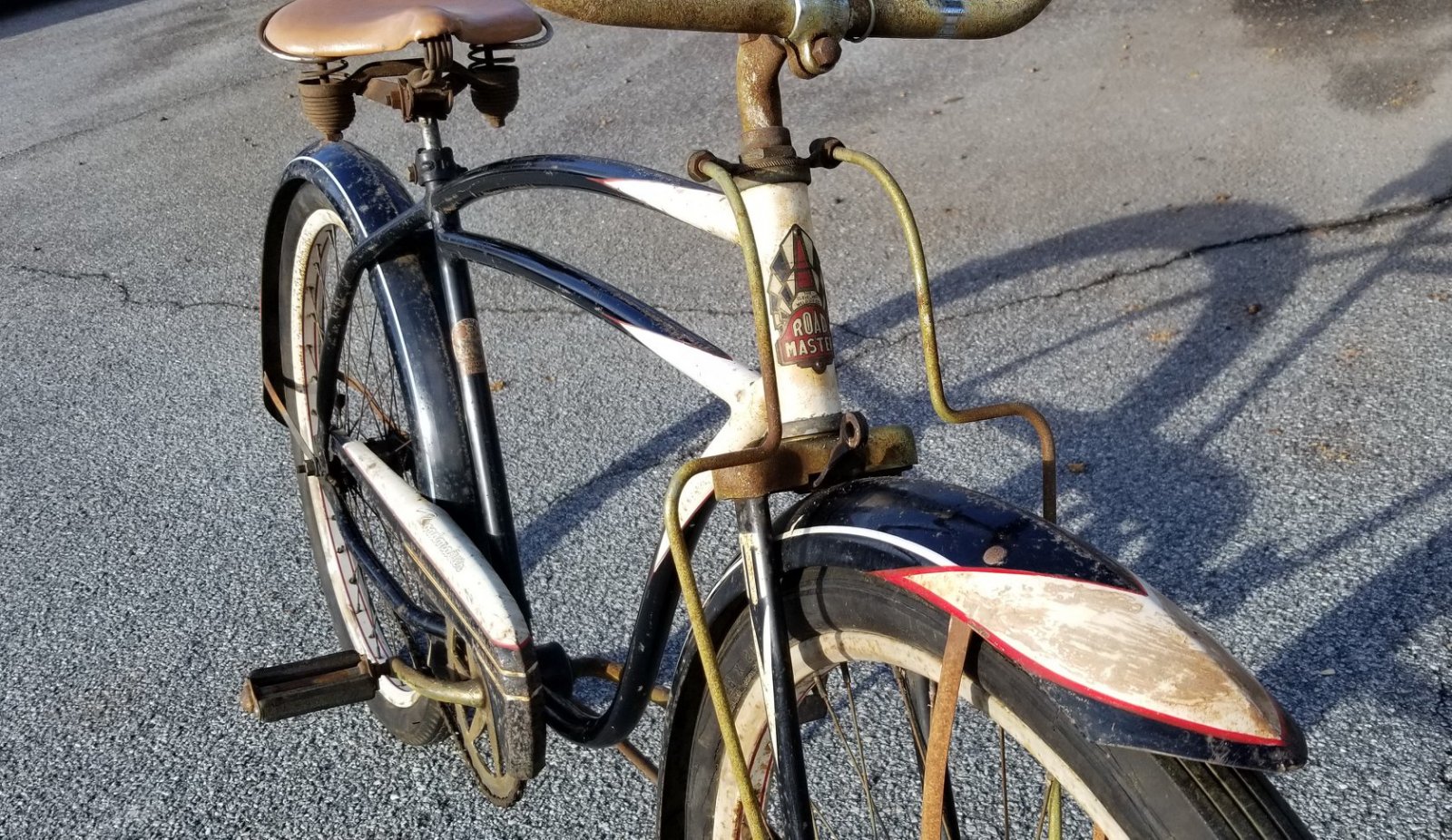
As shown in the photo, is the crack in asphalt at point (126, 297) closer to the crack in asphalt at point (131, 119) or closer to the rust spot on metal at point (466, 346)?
the crack in asphalt at point (131, 119)

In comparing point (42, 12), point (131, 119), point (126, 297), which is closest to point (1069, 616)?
point (126, 297)

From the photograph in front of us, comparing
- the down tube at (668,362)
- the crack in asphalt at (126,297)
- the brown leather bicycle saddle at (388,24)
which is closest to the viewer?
the down tube at (668,362)

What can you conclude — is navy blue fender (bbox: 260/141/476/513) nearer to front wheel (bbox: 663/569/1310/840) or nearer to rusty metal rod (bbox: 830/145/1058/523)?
front wheel (bbox: 663/569/1310/840)

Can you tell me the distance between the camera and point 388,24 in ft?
6.37

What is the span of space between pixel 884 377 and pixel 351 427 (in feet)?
5.74

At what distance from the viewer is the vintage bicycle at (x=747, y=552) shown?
1.13m

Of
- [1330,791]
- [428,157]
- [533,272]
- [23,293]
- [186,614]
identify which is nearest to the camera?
[533,272]

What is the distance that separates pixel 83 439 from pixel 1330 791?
3.65 metres

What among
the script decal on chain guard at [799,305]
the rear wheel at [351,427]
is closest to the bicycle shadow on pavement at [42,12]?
the rear wheel at [351,427]

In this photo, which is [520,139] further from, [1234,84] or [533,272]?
[533,272]

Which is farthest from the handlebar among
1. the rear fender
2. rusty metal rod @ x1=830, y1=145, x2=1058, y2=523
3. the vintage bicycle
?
the rear fender

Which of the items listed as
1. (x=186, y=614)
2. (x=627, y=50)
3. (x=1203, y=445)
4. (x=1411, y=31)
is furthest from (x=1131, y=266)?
(x=627, y=50)

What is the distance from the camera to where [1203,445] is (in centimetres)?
336

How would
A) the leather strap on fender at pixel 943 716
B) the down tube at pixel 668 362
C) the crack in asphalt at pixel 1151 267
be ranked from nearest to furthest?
the leather strap on fender at pixel 943 716, the down tube at pixel 668 362, the crack in asphalt at pixel 1151 267
